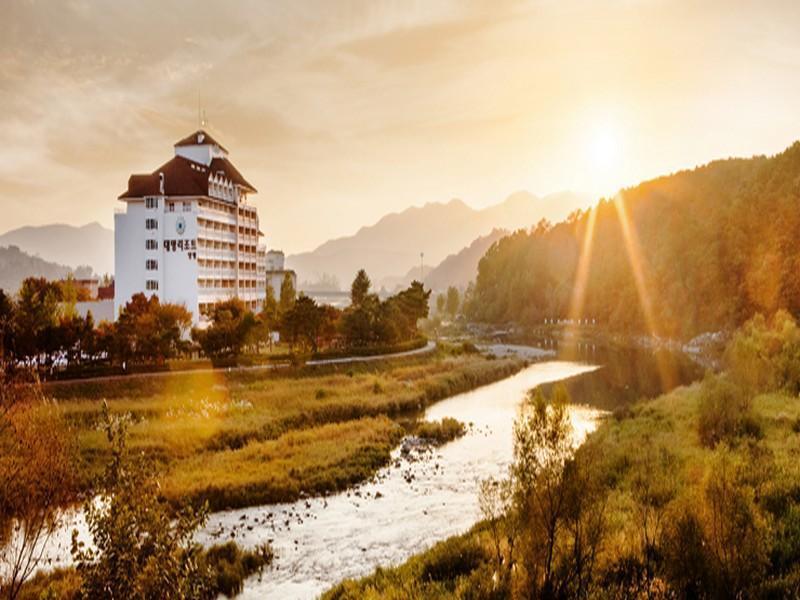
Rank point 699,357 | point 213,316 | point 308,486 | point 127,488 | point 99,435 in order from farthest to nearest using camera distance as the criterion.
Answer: point 699,357 < point 213,316 < point 99,435 < point 308,486 < point 127,488

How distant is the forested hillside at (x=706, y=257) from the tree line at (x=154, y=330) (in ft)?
255

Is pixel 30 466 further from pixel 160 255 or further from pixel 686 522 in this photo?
pixel 160 255

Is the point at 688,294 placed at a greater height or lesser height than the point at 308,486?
greater

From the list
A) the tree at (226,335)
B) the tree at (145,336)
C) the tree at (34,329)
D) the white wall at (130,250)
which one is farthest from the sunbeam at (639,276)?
the tree at (34,329)

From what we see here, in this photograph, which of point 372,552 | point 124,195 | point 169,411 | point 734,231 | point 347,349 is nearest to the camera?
point 372,552

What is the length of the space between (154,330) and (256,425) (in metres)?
21.2

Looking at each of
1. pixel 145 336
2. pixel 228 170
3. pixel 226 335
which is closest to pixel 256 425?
pixel 145 336

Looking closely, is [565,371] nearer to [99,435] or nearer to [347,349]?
[347,349]

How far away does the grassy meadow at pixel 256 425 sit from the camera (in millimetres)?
32938

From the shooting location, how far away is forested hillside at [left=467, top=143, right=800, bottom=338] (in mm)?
124625

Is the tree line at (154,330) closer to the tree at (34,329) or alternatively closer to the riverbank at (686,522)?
the tree at (34,329)

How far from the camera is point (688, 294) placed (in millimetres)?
144375

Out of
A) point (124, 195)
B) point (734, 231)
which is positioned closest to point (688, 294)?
point (734, 231)

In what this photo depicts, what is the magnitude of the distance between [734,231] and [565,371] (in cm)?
8295
